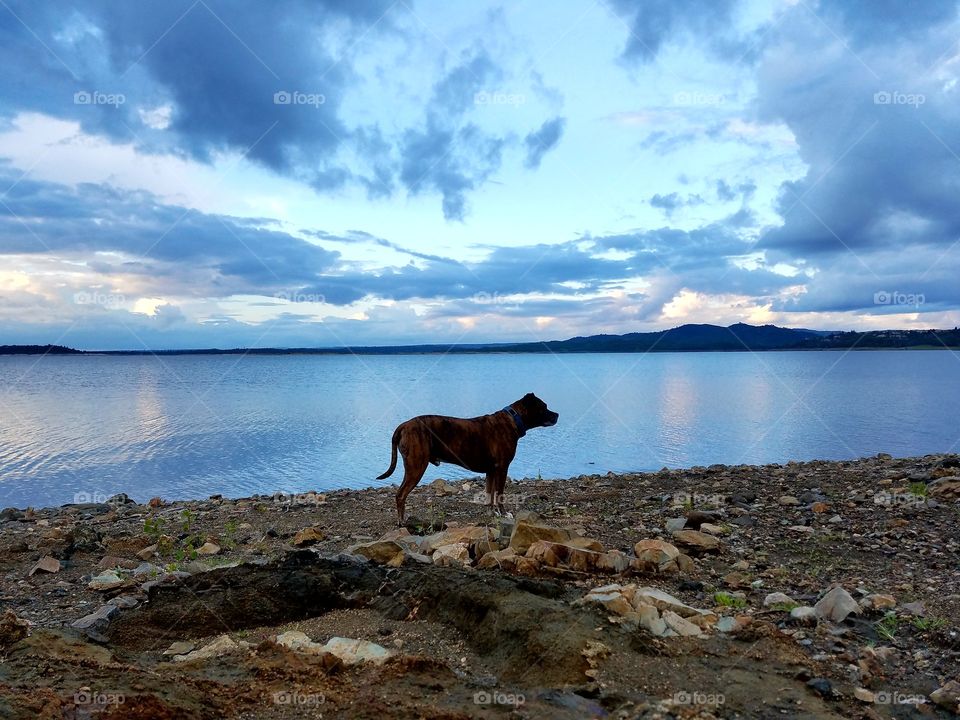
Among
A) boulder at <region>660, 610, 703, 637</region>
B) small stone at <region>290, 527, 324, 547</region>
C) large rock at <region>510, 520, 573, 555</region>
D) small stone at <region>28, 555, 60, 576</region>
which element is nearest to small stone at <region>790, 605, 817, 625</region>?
boulder at <region>660, 610, 703, 637</region>

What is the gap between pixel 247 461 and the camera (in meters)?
25.2

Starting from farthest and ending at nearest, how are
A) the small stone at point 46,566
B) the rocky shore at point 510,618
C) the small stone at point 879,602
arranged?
the small stone at point 46,566 → the small stone at point 879,602 → the rocky shore at point 510,618

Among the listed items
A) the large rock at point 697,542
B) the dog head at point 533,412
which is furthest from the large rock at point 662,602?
the dog head at point 533,412

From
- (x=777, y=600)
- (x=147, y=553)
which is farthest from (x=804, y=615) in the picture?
(x=147, y=553)

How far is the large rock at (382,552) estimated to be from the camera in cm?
782

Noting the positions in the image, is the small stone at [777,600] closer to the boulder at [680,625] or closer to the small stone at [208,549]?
the boulder at [680,625]

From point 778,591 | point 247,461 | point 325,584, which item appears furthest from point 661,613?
→ point 247,461

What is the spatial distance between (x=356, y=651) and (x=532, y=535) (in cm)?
321

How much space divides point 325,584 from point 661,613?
11.9ft

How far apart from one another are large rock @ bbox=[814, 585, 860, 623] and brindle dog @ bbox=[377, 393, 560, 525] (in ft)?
20.1

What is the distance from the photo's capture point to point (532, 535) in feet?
26.4

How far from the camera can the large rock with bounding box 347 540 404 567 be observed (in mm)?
7824

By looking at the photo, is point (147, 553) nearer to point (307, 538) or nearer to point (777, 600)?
point (307, 538)

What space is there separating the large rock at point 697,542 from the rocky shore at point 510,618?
4 centimetres
